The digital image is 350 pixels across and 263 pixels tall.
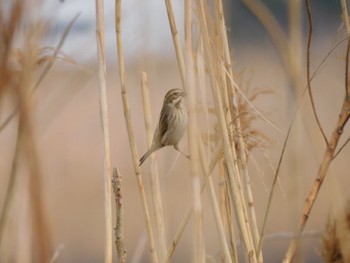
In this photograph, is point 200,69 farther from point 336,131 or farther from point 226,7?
point 336,131

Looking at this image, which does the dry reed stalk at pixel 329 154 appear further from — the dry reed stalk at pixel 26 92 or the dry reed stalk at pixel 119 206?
the dry reed stalk at pixel 26 92

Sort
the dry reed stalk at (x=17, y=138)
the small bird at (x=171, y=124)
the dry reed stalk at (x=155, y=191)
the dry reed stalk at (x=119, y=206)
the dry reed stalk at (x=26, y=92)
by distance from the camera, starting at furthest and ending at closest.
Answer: the small bird at (x=171, y=124) < the dry reed stalk at (x=155, y=191) < the dry reed stalk at (x=119, y=206) < the dry reed stalk at (x=17, y=138) < the dry reed stalk at (x=26, y=92)

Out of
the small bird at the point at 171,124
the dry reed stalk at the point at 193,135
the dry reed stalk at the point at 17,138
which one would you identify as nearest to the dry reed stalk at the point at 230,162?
the dry reed stalk at the point at 193,135

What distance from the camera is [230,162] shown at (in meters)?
1.15

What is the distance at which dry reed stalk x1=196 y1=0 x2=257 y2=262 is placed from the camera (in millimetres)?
1089

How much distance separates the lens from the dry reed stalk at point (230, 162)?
109cm

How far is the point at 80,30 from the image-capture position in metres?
0.95

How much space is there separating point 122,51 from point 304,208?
0.33m

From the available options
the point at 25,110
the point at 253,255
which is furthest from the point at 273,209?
the point at 25,110

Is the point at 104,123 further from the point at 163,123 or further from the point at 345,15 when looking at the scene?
the point at 163,123

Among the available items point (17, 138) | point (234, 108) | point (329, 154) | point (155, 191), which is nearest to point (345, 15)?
point (329, 154)

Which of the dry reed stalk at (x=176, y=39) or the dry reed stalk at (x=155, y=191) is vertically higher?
the dry reed stalk at (x=176, y=39)

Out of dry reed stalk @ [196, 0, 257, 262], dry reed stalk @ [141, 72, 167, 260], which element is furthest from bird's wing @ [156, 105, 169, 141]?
dry reed stalk @ [196, 0, 257, 262]

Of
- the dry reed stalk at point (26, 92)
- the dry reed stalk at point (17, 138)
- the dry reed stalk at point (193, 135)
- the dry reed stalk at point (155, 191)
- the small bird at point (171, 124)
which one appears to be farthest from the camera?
the small bird at point (171, 124)
